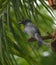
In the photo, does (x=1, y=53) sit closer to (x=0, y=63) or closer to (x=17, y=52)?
(x=0, y=63)

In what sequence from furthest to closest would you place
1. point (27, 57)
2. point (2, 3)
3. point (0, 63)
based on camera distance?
point (27, 57), point (0, 63), point (2, 3)

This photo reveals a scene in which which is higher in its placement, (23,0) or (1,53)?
(23,0)

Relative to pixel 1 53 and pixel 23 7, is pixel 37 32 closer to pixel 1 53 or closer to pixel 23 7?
pixel 23 7

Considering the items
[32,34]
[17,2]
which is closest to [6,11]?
[17,2]

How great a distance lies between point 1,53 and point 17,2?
0.68 feet

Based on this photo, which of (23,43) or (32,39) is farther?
(23,43)

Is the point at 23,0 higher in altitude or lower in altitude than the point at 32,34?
higher

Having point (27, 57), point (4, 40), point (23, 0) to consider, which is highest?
point (23, 0)

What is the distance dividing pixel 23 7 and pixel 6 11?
9cm

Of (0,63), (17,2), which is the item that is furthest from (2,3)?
(0,63)

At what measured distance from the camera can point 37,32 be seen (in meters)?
1.32

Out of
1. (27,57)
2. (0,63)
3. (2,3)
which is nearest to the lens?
(2,3)

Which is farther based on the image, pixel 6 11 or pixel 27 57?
pixel 27 57

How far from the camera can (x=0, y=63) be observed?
1.24 m
